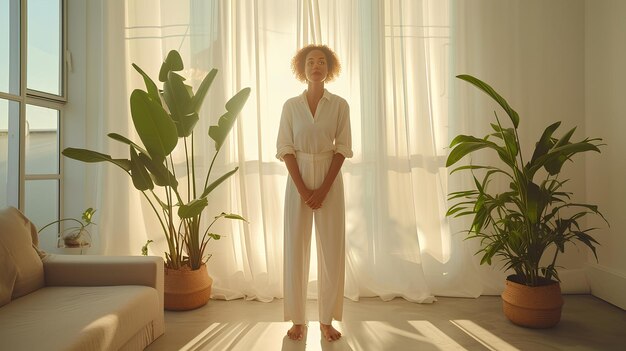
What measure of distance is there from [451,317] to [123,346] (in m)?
1.81

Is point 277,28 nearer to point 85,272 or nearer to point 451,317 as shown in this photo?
point 85,272

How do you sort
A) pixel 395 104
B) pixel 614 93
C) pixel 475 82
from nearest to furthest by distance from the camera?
pixel 475 82
pixel 614 93
pixel 395 104

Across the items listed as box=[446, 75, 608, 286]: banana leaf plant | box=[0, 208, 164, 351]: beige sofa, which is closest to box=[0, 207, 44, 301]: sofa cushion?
box=[0, 208, 164, 351]: beige sofa

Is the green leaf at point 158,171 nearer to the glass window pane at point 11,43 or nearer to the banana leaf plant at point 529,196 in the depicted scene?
the glass window pane at point 11,43

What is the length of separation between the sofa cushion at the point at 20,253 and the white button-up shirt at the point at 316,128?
125cm

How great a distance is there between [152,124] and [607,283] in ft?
9.90

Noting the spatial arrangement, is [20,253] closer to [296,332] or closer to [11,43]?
[296,332]

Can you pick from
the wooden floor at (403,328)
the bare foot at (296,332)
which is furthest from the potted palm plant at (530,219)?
the bare foot at (296,332)

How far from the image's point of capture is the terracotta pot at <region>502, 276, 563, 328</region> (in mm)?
2154

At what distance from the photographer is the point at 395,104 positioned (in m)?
2.77

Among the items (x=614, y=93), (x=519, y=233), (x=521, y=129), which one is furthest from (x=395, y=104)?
(x=614, y=93)

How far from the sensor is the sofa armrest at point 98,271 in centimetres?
192

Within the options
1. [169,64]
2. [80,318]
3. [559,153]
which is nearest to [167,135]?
[169,64]

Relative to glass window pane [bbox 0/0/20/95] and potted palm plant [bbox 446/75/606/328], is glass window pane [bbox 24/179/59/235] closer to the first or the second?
glass window pane [bbox 0/0/20/95]
